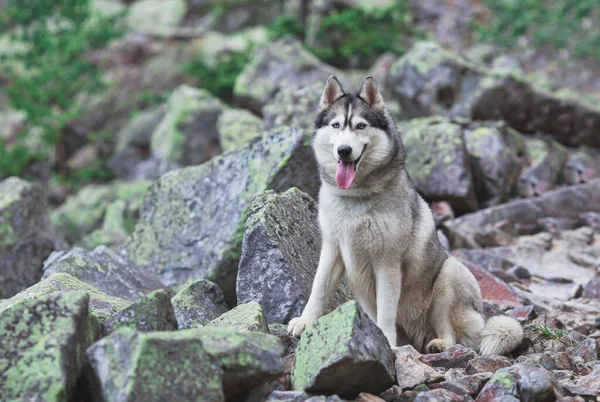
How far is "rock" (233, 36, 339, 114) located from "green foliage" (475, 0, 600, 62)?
48.3 ft

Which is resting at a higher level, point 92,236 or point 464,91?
point 464,91

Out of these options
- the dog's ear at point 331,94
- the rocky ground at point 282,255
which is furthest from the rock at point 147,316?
the dog's ear at point 331,94

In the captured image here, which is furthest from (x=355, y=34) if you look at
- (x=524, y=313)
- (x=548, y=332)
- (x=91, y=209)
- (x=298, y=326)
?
(x=298, y=326)

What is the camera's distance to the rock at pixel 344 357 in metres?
4.77

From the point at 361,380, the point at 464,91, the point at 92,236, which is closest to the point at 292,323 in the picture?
the point at 361,380

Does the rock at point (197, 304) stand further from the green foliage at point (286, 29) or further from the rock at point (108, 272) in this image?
the green foliage at point (286, 29)

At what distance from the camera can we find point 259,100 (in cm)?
1825

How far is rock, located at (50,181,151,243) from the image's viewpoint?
17.8 metres

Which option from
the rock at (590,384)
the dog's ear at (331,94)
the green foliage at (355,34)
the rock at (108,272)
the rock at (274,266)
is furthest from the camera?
the green foliage at (355,34)

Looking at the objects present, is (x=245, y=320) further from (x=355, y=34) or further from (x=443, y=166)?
(x=355, y=34)

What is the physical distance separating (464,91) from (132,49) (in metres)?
19.7

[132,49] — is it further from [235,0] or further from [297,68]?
[297,68]

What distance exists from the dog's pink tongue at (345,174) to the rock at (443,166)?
7048 mm

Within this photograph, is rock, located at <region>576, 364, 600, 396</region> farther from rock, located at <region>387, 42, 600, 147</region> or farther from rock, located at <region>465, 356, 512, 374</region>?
rock, located at <region>387, 42, 600, 147</region>
